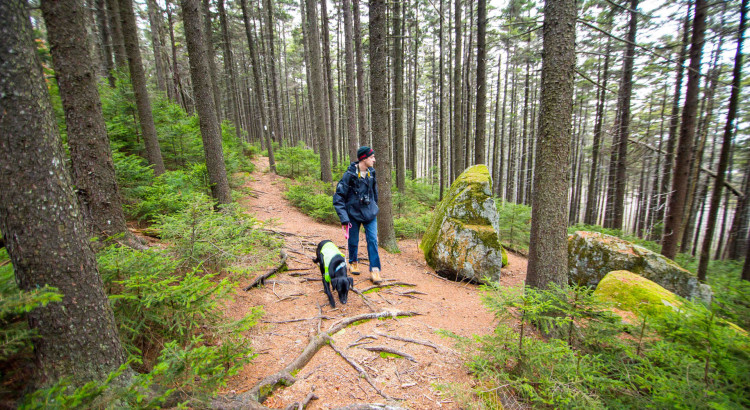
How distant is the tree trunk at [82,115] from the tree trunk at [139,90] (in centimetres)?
433

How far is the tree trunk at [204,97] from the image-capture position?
20.3 ft

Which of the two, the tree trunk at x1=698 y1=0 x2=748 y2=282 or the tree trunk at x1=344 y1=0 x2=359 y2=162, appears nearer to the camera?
the tree trunk at x1=698 y1=0 x2=748 y2=282

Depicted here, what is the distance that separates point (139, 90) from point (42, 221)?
27.6ft

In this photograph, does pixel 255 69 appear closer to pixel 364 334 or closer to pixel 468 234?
pixel 468 234

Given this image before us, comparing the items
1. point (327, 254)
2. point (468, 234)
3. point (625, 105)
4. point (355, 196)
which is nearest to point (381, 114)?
point (355, 196)

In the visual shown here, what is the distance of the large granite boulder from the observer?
5.68 metres

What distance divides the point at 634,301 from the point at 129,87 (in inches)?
545

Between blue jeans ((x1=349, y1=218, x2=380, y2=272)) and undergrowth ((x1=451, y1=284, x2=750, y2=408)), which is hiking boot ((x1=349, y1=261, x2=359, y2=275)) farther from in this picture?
undergrowth ((x1=451, y1=284, x2=750, y2=408))

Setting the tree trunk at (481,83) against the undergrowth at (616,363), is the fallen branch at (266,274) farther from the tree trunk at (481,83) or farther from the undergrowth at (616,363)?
the tree trunk at (481,83)

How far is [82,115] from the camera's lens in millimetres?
3744

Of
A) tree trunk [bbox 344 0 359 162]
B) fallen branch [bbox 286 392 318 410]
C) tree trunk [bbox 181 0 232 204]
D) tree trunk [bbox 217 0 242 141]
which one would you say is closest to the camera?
fallen branch [bbox 286 392 318 410]

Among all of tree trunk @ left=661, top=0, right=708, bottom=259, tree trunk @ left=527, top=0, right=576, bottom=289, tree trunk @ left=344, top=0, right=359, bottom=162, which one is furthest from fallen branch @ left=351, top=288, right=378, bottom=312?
tree trunk @ left=661, top=0, right=708, bottom=259

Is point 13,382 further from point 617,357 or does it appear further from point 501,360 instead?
point 617,357

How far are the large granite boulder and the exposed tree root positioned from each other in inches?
189
